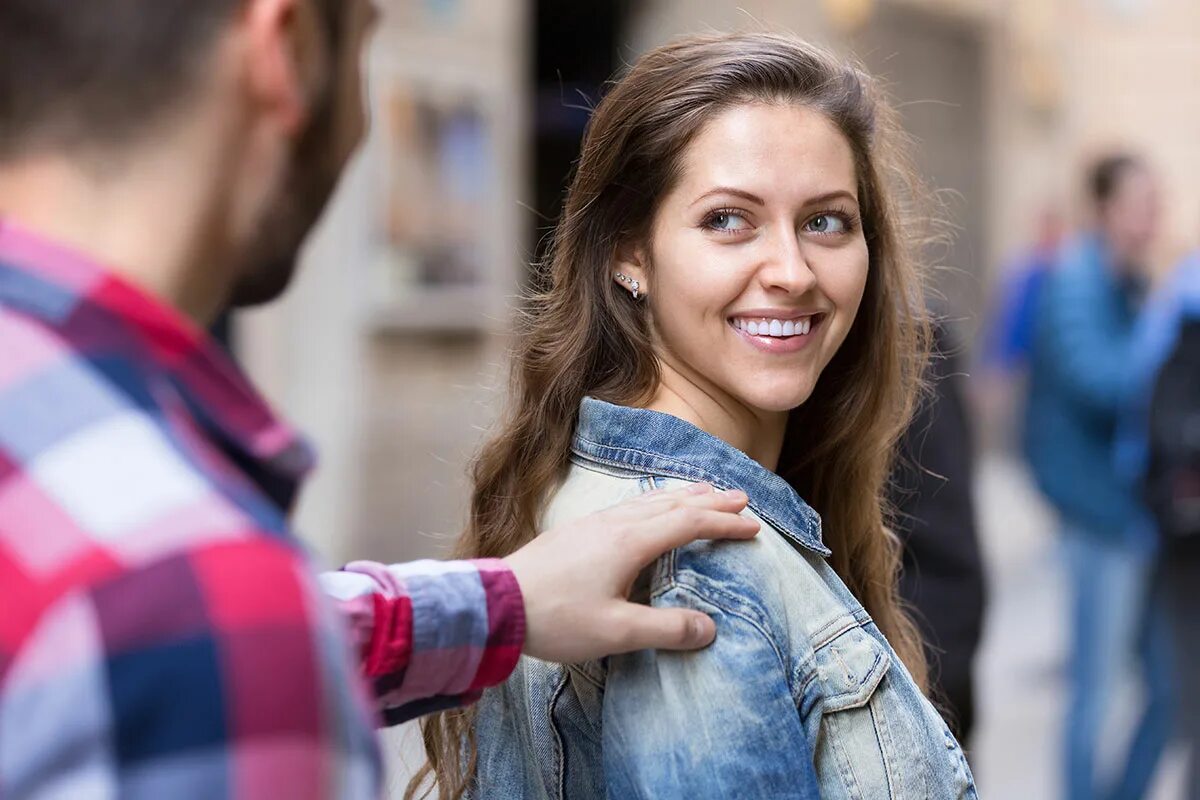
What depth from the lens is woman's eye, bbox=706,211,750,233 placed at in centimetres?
163

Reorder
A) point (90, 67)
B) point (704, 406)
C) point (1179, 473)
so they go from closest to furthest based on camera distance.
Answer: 1. point (90, 67)
2. point (704, 406)
3. point (1179, 473)

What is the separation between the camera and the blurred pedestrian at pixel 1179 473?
13.1ft

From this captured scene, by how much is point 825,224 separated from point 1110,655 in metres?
3.78

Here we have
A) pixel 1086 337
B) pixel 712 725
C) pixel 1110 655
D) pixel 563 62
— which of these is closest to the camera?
pixel 712 725

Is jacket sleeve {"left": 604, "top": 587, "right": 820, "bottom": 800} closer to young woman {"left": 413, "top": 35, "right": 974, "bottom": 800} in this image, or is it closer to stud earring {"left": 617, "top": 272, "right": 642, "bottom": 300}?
young woman {"left": 413, "top": 35, "right": 974, "bottom": 800}

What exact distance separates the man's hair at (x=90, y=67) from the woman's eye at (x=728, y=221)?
0.80 m

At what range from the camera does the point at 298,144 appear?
3.28ft

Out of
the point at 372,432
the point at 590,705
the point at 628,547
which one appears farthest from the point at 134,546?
the point at 372,432

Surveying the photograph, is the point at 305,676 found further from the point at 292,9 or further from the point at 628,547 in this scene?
the point at 628,547

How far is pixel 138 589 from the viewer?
0.78 metres

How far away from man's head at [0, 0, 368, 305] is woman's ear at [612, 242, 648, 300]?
0.73m

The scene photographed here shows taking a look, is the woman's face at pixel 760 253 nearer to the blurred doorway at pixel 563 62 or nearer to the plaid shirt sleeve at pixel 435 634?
the plaid shirt sleeve at pixel 435 634

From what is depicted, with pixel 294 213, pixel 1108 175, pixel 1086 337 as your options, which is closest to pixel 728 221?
pixel 294 213

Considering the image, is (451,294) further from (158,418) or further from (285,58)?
(158,418)
